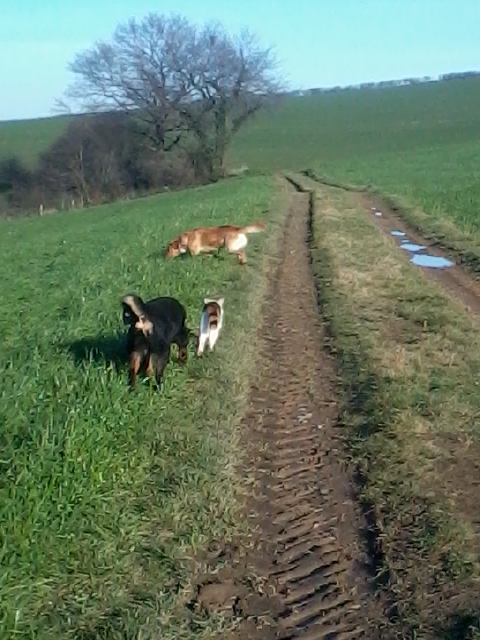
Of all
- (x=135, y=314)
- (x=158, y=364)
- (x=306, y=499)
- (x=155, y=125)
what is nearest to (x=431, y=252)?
(x=158, y=364)

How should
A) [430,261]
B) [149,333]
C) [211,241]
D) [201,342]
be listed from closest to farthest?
[149,333] → [201,342] → [430,261] → [211,241]

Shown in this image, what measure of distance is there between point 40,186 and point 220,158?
11603 millimetres

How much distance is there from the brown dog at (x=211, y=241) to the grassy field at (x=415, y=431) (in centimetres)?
250

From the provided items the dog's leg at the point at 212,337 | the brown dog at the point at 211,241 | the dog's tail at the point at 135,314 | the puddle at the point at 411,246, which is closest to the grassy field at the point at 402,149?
the puddle at the point at 411,246

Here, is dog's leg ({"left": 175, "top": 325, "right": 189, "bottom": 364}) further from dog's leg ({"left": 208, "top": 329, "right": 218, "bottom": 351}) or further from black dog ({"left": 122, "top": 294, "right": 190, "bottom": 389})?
dog's leg ({"left": 208, "top": 329, "right": 218, "bottom": 351})

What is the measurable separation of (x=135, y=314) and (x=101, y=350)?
3.63 ft

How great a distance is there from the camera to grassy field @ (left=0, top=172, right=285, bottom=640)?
13.3 feet

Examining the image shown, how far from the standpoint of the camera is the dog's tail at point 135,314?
259 inches

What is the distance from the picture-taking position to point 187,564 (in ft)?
14.9

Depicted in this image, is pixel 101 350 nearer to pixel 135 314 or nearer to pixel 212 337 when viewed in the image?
pixel 135 314

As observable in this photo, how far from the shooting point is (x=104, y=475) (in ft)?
17.0

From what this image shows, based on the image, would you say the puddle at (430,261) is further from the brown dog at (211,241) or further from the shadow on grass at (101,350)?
the shadow on grass at (101,350)

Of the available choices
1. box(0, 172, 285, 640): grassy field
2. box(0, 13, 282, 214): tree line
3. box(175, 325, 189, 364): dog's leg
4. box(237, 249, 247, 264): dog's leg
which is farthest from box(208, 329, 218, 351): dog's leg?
box(0, 13, 282, 214): tree line

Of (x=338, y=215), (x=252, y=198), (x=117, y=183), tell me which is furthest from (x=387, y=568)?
(x=117, y=183)
